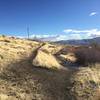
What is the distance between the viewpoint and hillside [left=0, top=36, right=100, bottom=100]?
13000 mm

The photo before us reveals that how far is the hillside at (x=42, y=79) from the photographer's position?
13000mm

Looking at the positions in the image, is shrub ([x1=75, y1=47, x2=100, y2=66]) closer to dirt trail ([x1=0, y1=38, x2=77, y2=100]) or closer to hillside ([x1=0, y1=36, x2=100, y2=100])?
hillside ([x1=0, y1=36, x2=100, y2=100])

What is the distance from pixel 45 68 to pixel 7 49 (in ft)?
A: 12.7

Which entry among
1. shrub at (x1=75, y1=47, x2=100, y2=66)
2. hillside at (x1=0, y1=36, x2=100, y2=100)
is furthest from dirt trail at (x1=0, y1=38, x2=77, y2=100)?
shrub at (x1=75, y1=47, x2=100, y2=66)

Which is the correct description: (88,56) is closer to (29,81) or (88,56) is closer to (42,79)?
(42,79)

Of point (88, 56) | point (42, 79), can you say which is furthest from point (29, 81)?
point (88, 56)

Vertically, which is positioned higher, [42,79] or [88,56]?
[88,56]

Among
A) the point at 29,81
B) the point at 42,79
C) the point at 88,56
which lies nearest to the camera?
the point at 29,81

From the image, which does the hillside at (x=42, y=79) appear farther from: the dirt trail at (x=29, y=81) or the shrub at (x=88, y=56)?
the shrub at (x=88, y=56)

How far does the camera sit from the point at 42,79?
14.3m

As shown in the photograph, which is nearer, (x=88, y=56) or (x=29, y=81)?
(x=29, y=81)

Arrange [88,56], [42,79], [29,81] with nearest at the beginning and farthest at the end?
1. [29,81]
2. [42,79]
3. [88,56]

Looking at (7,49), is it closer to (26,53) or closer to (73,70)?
(26,53)

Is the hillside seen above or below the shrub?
below
